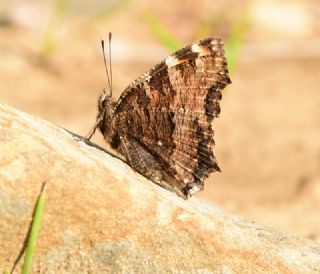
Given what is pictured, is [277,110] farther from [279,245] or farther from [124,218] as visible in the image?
[124,218]

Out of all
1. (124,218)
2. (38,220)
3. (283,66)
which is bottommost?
(38,220)

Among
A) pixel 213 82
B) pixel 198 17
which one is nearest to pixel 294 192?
pixel 213 82

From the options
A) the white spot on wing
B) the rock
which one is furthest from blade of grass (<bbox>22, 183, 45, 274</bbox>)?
the white spot on wing

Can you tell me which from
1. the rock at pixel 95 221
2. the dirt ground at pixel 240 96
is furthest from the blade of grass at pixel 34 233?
the dirt ground at pixel 240 96

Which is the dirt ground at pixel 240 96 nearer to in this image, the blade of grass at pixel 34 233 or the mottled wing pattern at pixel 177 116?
the mottled wing pattern at pixel 177 116

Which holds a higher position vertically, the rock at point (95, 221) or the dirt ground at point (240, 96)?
the dirt ground at point (240, 96)

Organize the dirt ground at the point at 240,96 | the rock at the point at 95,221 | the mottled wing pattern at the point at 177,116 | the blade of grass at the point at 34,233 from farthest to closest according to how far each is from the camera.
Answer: the dirt ground at the point at 240,96
the mottled wing pattern at the point at 177,116
the rock at the point at 95,221
the blade of grass at the point at 34,233
